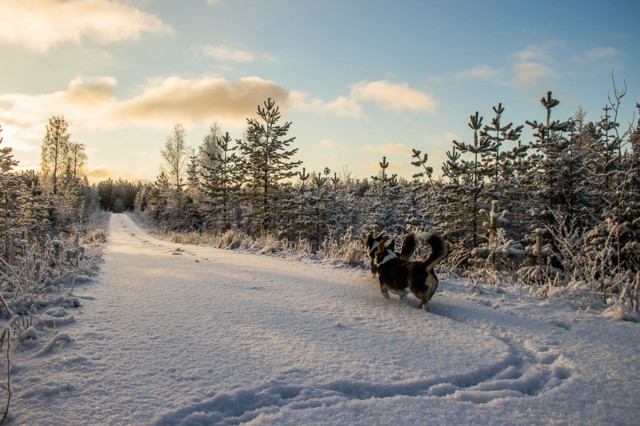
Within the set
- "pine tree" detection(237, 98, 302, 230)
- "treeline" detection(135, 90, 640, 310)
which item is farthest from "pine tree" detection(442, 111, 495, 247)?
"pine tree" detection(237, 98, 302, 230)

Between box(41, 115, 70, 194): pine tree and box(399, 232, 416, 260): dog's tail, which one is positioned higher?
box(41, 115, 70, 194): pine tree

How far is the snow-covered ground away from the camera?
1149mm

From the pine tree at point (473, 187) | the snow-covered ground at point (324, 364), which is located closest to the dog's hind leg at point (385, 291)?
the snow-covered ground at point (324, 364)

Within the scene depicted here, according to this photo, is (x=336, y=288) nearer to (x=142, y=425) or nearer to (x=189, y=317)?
(x=189, y=317)

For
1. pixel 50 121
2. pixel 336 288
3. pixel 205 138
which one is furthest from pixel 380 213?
pixel 50 121

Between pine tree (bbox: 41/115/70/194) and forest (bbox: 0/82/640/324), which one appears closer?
forest (bbox: 0/82/640/324)

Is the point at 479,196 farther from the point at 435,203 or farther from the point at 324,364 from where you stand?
the point at 324,364

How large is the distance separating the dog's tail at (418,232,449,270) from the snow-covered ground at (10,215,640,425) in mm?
419

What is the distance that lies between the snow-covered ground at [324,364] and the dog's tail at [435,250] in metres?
0.42

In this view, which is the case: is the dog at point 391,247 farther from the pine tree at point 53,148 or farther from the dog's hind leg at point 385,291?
the pine tree at point 53,148

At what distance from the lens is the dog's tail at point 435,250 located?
8.09ft

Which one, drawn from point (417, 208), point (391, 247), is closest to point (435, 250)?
point (391, 247)

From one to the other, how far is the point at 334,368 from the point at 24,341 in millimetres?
1766

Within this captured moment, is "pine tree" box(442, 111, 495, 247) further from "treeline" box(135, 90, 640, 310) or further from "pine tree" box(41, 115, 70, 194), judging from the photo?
"pine tree" box(41, 115, 70, 194)
